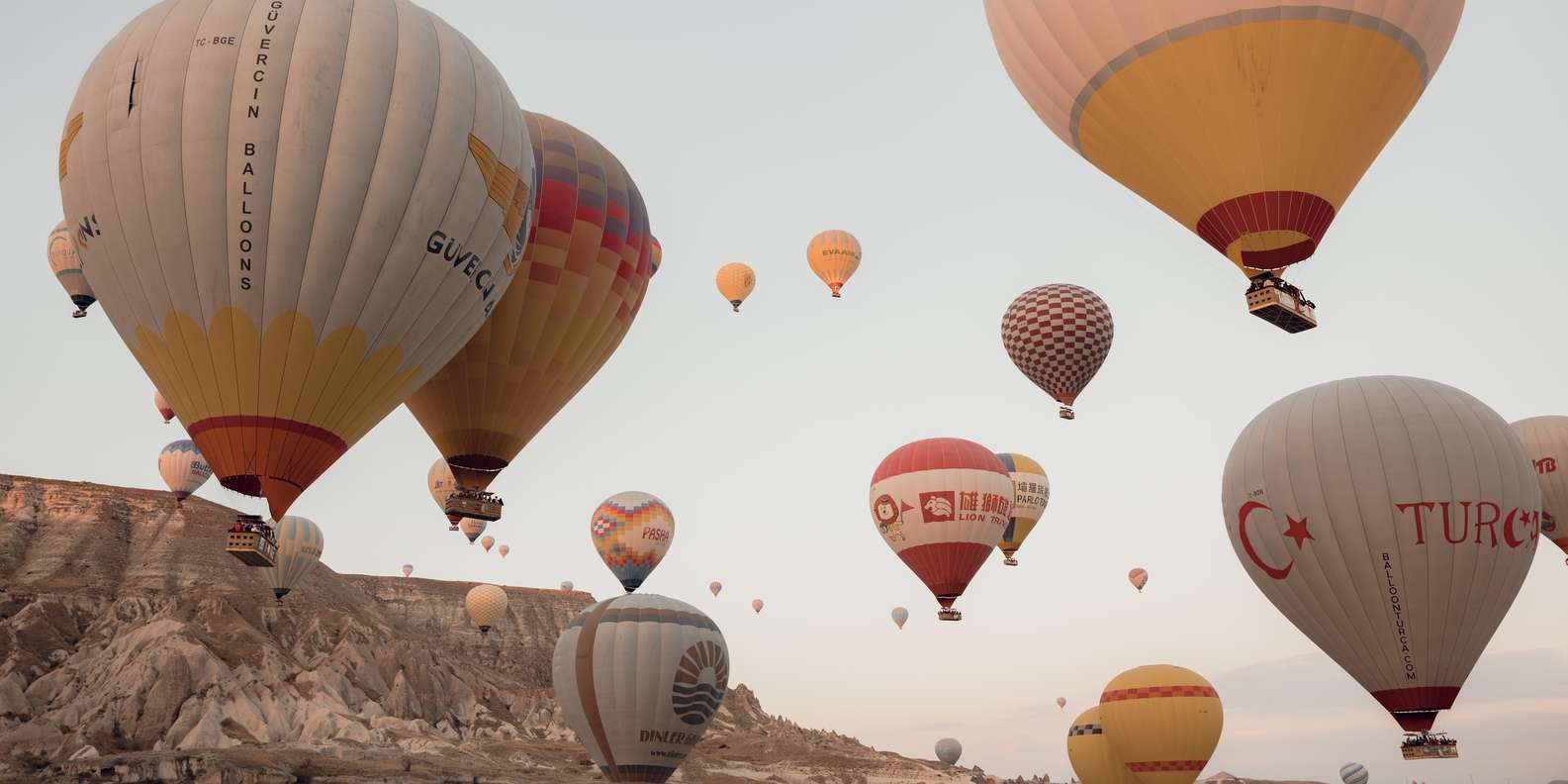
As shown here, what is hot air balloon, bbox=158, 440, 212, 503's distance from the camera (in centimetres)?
6103

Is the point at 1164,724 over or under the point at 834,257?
under

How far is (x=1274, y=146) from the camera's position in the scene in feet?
60.3

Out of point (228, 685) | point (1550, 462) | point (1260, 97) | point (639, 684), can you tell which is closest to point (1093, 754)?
point (639, 684)

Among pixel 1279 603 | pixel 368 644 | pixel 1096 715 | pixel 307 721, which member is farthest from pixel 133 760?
pixel 1279 603

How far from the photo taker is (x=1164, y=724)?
119 feet

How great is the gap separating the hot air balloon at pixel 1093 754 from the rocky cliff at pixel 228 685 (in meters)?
27.7

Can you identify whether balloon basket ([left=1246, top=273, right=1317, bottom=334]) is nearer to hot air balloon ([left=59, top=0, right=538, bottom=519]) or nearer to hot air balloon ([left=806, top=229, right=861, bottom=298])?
hot air balloon ([left=59, top=0, right=538, bottom=519])

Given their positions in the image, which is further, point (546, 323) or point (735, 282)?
point (735, 282)

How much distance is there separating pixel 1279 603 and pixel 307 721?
60.9m

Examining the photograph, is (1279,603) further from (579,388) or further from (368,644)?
(368,644)

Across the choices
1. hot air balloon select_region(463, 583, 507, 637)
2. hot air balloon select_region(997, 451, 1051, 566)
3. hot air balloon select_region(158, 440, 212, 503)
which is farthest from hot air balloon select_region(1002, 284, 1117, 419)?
hot air balloon select_region(463, 583, 507, 637)

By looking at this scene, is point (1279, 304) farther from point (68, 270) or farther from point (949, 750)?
point (949, 750)

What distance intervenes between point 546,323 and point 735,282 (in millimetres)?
26300

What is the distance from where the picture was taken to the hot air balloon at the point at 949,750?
73.2m
